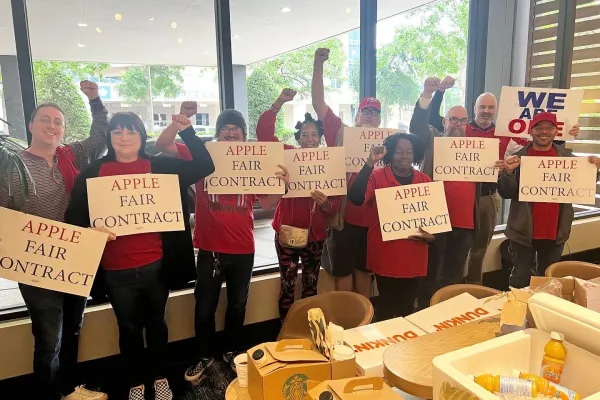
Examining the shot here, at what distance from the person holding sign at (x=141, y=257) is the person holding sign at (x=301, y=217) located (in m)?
0.50

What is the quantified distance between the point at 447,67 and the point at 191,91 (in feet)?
7.68

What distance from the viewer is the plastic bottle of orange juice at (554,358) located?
1086mm

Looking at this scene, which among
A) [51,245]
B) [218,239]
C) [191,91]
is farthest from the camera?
[191,91]

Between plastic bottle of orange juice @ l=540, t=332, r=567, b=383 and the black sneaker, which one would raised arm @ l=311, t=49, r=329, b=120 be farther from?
plastic bottle of orange juice @ l=540, t=332, r=567, b=383

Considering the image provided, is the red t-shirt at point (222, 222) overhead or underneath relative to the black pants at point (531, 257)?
overhead

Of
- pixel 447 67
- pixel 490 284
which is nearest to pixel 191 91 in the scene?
pixel 447 67

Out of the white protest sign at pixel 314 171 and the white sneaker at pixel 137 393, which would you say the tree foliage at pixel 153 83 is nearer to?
the white protest sign at pixel 314 171

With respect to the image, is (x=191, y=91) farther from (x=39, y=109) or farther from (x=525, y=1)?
(x=525, y=1)

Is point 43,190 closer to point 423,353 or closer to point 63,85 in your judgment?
point 63,85

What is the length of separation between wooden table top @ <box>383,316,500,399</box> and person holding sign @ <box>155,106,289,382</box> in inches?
47.0

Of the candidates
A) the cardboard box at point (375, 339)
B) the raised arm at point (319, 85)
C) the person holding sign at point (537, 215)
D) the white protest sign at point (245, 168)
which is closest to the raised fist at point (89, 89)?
the white protest sign at point (245, 168)

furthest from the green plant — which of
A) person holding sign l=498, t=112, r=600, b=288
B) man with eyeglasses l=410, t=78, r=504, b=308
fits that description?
person holding sign l=498, t=112, r=600, b=288

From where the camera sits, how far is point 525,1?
4195 mm

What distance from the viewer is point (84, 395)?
90.6 inches
